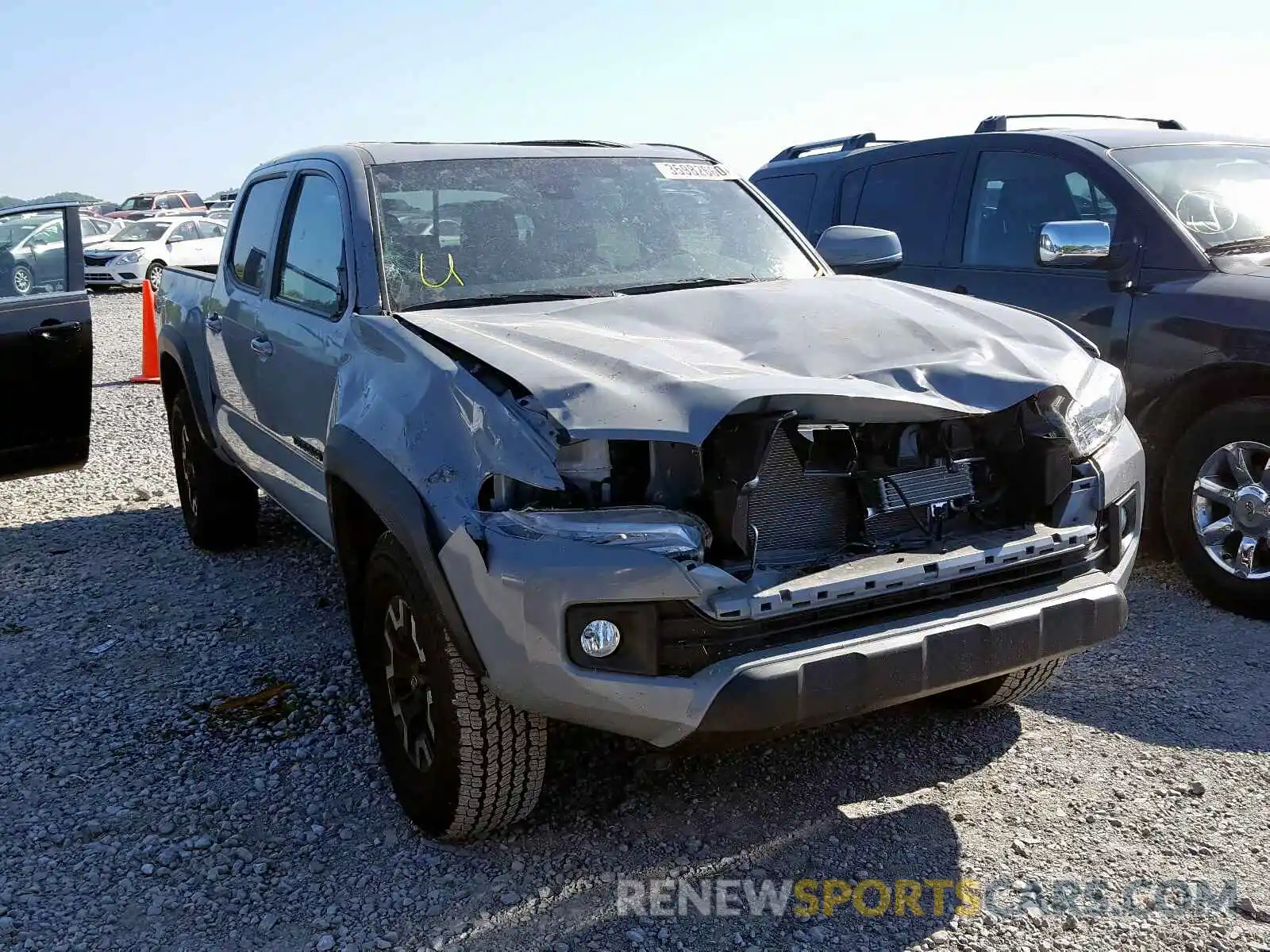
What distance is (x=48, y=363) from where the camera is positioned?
548 cm

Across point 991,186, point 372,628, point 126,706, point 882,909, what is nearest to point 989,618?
point 882,909

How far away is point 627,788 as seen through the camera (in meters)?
3.39

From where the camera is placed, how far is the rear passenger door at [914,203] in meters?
5.88

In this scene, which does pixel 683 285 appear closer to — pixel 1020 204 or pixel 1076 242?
pixel 1076 242

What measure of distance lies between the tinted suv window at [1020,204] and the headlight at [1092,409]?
6.63 feet

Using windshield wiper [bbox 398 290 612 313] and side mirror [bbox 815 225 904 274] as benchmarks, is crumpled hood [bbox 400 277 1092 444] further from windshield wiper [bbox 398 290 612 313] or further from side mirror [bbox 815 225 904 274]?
side mirror [bbox 815 225 904 274]

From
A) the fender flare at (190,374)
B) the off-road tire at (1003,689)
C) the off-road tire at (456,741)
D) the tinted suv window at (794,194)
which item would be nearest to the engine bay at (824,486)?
the off-road tire at (456,741)

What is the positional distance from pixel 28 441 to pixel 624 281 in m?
3.21

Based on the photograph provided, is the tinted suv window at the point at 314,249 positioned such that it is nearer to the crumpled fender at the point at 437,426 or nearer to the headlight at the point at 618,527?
the crumpled fender at the point at 437,426

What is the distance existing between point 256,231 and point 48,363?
4.40ft

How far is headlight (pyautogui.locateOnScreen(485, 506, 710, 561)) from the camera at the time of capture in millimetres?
2590

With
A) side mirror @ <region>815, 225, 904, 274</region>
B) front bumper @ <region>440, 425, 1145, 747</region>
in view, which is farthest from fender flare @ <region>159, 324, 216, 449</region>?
front bumper @ <region>440, 425, 1145, 747</region>

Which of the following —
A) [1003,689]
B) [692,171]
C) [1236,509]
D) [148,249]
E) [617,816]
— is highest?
[692,171]

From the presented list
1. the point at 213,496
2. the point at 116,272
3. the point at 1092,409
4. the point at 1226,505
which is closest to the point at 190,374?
the point at 213,496
